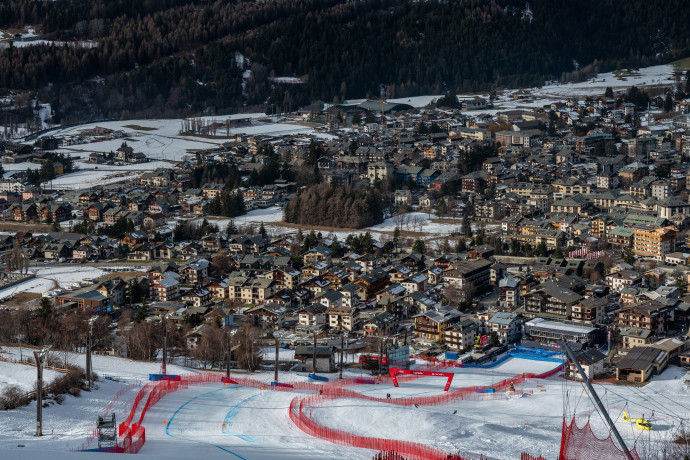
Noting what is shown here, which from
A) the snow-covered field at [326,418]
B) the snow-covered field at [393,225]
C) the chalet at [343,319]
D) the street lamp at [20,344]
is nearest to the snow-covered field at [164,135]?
the snow-covered field at [393,225]

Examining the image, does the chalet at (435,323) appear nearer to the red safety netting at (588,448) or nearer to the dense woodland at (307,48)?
the red safety netting at (588,448)

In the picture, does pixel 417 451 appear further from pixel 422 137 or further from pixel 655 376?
pixel 422 137

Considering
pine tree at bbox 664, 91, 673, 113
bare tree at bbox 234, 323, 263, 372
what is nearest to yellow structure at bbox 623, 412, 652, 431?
bare tree at bbox 234, 323, 263, 372

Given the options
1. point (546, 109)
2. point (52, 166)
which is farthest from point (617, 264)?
point (546, 109)

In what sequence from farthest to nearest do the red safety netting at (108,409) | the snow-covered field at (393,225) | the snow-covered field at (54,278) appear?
the snow-covered field at (393,225) < the snow-covered field at (54,278) < the red safety netting at (108,409)

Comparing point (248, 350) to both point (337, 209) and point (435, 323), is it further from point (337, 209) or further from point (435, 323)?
point (337, 209)
